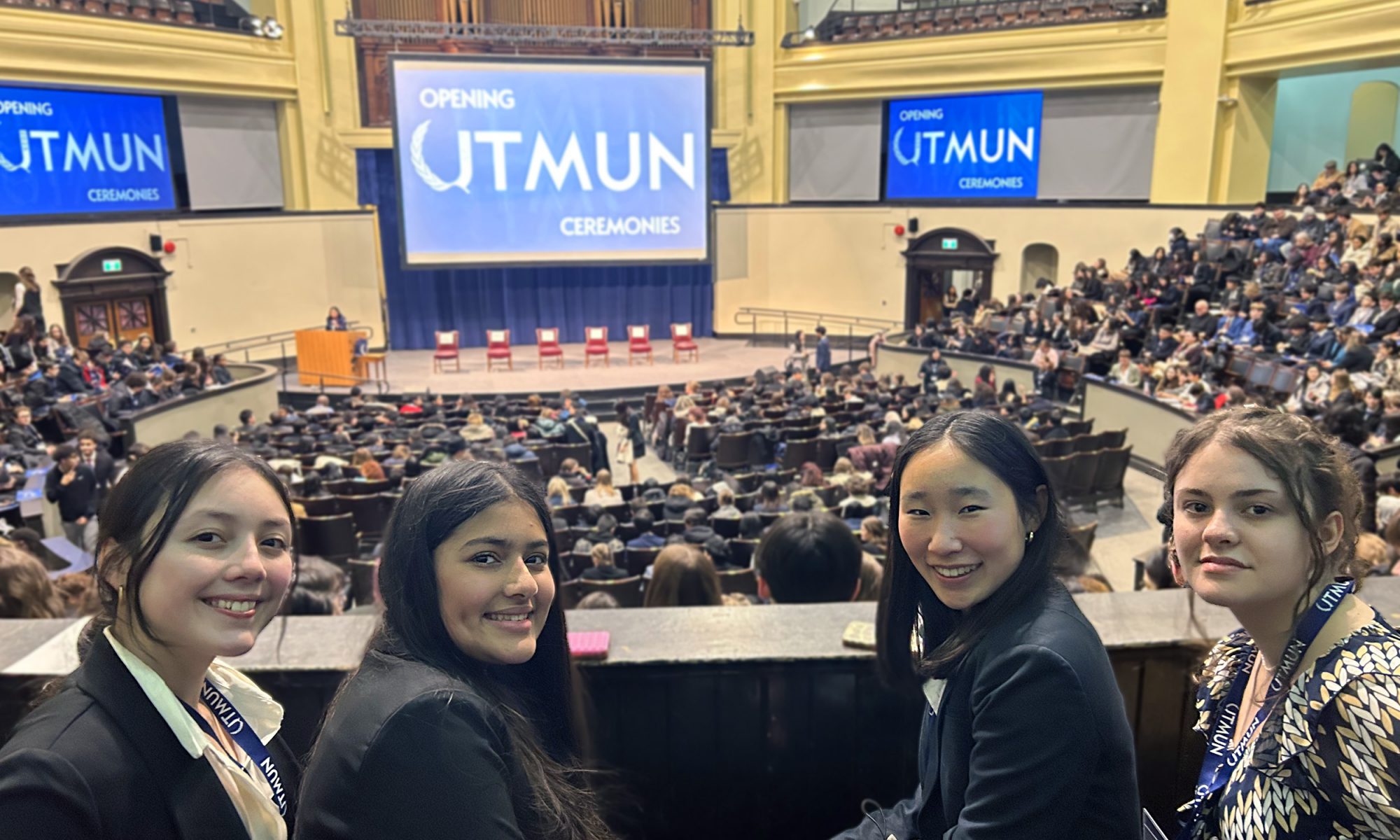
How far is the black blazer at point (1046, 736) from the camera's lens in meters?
1.50

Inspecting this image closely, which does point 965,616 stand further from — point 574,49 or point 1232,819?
point 574,49

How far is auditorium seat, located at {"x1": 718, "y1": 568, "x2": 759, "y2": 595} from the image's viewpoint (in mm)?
5492

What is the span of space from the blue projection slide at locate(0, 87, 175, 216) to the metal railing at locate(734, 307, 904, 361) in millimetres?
11867

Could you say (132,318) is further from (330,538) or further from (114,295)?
(330,538)

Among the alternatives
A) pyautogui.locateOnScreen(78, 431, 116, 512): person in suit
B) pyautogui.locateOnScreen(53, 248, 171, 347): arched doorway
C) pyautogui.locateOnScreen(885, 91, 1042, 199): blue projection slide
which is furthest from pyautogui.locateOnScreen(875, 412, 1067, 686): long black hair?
pyautogui.locateOnScreen(885, 91, 1042, 199): blue projection slide

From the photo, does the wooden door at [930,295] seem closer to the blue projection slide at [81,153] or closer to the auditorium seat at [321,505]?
the blue projection slide at [81,153]

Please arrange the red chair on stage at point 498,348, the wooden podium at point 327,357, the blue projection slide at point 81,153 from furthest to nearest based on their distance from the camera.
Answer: the red chair on stage at point 498,348, the wooden podium at point 327,357, the blue projection slide at point 81,153

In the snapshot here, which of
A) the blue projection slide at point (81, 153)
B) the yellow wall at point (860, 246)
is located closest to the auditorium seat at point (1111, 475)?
the yellow wall at point (860, 246)

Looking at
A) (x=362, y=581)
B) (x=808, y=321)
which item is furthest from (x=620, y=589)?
(x=808, y=321)

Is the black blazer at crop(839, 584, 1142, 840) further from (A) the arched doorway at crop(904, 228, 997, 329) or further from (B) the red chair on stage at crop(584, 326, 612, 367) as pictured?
(A) the arched doorway at crop(904, 228, 997, 329)

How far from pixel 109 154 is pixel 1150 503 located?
16711 mm

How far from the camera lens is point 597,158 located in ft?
58.4

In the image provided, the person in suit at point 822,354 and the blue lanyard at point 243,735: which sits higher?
the blue lanyard at point 243,735

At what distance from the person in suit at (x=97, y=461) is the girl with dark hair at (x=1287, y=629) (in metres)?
9.02
